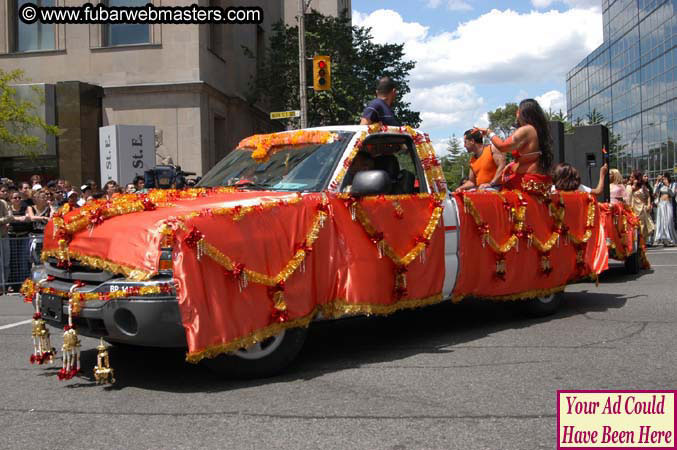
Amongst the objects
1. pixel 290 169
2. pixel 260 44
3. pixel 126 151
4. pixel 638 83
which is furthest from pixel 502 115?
pixel 290 169

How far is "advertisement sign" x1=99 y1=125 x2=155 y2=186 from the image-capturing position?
20.0m

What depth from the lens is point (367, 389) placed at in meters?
5.05

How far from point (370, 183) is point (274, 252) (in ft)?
2.97

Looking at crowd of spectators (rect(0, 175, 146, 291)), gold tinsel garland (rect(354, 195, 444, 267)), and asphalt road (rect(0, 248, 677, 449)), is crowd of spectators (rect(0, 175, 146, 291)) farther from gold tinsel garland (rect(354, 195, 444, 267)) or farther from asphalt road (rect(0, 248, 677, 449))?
gold tinsel garland (rect(354, 195, 444, 267))

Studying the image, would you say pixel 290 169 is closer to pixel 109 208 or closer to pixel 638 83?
pixel 109 208

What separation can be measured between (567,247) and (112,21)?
2002 cm

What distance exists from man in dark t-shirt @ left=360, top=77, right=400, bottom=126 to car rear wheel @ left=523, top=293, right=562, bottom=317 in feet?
7.65

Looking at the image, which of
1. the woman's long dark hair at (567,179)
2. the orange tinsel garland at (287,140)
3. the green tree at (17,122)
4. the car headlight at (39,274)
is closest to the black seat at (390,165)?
the orange tinsel garland at (287,140)

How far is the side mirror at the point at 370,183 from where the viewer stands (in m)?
5.65

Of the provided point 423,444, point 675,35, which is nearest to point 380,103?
point 423,444

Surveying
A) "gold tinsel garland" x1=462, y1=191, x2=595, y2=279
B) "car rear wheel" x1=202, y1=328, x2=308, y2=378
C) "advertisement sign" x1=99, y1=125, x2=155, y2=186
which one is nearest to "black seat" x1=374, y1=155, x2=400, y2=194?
"gold tinsel garland" x1=462, y1=191, x2=595, y2=279

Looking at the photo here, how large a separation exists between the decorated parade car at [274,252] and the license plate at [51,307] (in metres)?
0.01

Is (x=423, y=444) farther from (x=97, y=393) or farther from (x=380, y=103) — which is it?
(x=380, y=103)

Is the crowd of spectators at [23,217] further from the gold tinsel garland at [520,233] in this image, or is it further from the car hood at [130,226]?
the gold tinsel garland at [520,233]
